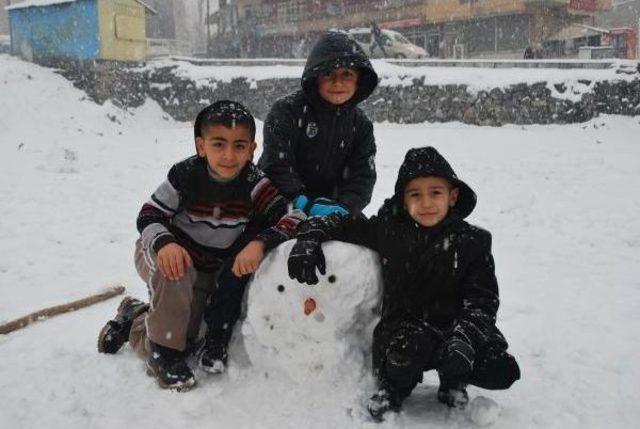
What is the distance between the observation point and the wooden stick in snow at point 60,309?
11.5 feet

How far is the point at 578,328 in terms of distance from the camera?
359cm

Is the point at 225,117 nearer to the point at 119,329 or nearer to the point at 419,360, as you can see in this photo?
the point at 119,329

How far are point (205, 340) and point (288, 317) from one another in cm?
55

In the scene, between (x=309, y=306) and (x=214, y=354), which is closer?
(x=309, y=306)

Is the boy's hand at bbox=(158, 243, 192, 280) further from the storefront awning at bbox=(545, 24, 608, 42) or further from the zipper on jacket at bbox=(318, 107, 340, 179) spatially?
the storefront awning at bbox=(545, 24, 608, 42)

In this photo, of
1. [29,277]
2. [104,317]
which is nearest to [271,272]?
[104,317]

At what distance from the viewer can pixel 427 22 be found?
88.6 feet

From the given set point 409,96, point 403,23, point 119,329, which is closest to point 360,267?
point 119,329

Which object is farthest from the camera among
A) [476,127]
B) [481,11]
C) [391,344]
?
[481,11]

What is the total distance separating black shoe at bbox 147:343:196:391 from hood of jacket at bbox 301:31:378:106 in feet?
5.58

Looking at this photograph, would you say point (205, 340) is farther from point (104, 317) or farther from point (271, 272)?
point (104, 317)

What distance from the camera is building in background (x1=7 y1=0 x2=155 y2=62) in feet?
61.0

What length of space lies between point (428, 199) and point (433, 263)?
294 millimetres

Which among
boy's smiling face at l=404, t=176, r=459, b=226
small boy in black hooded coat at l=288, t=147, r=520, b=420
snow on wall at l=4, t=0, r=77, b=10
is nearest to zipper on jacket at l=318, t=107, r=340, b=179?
small boy in black hooded coat at l=288, t=147, r=520, b=420
